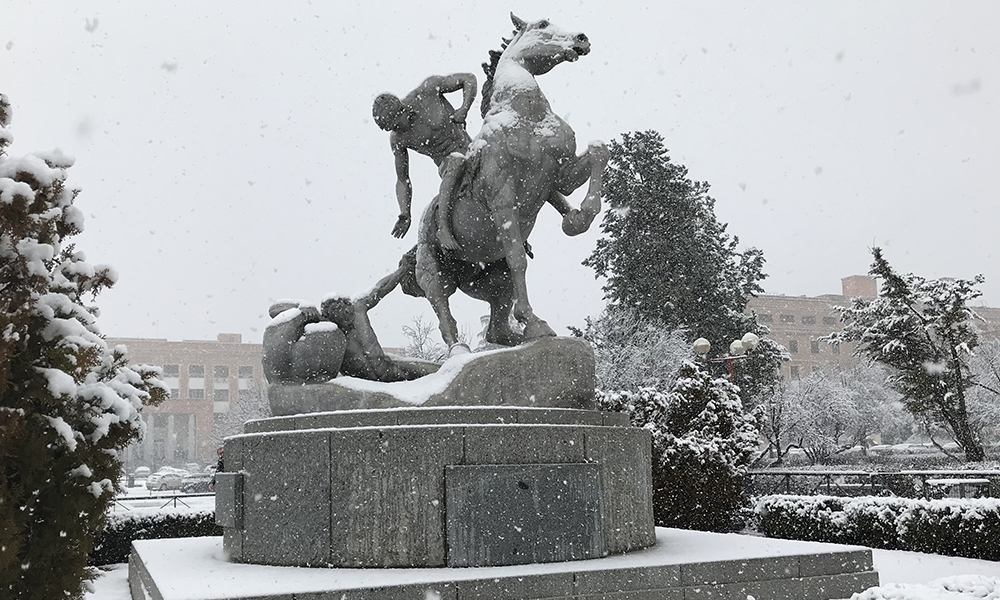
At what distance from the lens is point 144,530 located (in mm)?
14125

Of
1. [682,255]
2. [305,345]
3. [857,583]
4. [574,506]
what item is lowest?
[857,583]

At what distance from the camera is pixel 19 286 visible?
4.59 m

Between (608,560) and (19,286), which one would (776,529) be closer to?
(608,560)

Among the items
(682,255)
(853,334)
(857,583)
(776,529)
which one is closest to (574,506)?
(857,583)

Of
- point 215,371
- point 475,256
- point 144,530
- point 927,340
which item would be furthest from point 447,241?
point 215,371

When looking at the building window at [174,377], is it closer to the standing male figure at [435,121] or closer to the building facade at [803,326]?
the building facade at [803,326]

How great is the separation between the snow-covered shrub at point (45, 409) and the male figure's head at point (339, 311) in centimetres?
281

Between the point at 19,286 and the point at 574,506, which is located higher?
the point at 19,286

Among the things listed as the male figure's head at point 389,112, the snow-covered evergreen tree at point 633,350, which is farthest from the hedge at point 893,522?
the snow-covered evergreen tree at point 633,350

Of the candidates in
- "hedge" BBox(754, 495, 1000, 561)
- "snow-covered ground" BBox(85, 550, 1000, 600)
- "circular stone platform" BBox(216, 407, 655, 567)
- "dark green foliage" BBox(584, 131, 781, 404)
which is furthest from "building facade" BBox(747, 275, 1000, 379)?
"circular stone platform" BBox(216, 407, 655, 567)

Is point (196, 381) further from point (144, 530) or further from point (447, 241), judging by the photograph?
point (447, 241)

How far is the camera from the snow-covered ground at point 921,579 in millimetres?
6758

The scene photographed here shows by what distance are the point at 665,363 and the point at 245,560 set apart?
2183cm

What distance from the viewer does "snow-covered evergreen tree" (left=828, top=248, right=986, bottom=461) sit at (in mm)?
26969
